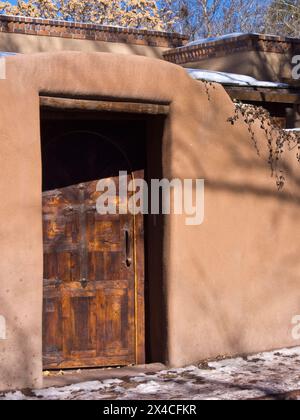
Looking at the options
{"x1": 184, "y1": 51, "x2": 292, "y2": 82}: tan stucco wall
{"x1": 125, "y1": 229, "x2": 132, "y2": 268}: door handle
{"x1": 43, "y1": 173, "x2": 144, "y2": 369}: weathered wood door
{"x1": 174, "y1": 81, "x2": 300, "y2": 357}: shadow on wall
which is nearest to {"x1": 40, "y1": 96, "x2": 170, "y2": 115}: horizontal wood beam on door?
{"x1": 174, "y1": 81, "x2": 300, "y2": 357}: shadow on wall

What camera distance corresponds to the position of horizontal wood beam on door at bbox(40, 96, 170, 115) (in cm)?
630

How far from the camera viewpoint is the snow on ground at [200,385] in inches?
241

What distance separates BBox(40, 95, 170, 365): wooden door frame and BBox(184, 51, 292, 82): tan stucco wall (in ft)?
21.8

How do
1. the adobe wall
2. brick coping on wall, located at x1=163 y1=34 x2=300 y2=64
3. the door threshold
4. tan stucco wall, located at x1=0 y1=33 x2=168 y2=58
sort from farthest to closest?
1. the adobe wall
2. tan stucco wall, located at x1=0 y1=33 x2=168 y2=58
3. brick coping on wall, located at x1=163 y1=34 x2=300 y2=64
4. the door threshold

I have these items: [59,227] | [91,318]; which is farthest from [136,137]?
[91,318]

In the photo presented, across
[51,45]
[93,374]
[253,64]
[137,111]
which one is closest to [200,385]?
[93,374]

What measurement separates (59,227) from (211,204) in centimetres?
141

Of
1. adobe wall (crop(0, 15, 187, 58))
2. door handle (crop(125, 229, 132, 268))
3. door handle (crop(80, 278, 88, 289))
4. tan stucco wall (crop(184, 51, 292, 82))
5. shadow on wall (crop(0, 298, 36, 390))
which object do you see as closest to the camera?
shadow on wall (crop(0, 298, 36, 390))

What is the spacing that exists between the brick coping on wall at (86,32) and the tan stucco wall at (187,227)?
8776 millimetres

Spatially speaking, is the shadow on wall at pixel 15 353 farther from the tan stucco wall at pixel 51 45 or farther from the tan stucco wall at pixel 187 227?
the tan stucco wall at pixel 51 45

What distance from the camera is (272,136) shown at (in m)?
7.78

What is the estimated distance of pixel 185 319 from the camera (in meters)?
7.09

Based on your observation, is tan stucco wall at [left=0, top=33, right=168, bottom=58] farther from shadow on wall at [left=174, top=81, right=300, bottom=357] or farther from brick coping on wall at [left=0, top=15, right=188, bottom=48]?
shadow on wall at [left=174, top=81, right=300, bottom=357]
